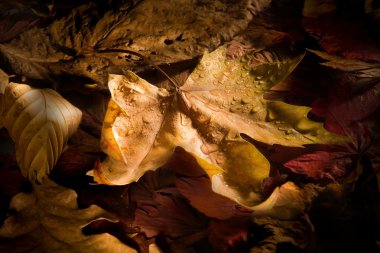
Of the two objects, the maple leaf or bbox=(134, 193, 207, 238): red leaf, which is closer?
bbox=(134, 193, 207, 238): red leaf

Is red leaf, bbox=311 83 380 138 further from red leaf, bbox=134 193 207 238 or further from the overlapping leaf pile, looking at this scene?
red leaf, bbox=134 193 207 238

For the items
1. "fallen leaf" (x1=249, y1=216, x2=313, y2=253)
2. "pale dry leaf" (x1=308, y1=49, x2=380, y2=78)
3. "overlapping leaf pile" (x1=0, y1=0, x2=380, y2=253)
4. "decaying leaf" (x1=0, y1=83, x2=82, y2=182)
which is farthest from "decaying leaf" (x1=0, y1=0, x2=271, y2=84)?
"fallen leaf" (x1=249, y1=216, x2=313, y2=253)

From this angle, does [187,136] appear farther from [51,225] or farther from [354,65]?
[354,65]

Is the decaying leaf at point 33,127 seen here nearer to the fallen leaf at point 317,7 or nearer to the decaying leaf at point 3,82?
the decaying leaf at point 3,82

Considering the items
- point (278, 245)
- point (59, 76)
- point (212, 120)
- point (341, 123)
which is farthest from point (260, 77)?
point (59, 76)

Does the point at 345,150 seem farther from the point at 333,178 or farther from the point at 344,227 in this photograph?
the point at 344,227

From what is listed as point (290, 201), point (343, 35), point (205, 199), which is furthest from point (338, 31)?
point (205, 199)

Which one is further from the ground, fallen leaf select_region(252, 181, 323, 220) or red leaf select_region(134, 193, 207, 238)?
fallen leaf select_region(252, 181, 323, 220)
